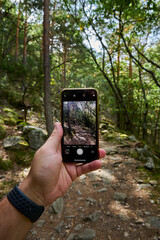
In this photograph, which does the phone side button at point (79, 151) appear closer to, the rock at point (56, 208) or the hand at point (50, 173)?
the hand at point (50, 173)

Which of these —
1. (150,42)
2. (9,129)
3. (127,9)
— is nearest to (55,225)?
(9,129)

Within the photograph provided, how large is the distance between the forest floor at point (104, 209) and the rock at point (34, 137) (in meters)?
1.45

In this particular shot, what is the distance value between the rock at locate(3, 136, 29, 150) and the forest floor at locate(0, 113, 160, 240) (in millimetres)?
1058

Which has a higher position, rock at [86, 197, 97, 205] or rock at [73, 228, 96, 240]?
rock at [86, 197, 97, 205]

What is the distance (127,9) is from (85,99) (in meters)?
7.49

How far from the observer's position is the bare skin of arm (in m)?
1.55

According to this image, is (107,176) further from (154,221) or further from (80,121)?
(80,121)

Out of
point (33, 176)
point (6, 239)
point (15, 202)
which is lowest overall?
point (6, 239)

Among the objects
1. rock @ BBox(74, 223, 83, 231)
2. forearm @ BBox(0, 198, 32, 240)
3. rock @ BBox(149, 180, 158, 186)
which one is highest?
forearm @ BBox(0, 198, 32, 240)

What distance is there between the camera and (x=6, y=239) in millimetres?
1497

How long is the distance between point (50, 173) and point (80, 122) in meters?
0.92

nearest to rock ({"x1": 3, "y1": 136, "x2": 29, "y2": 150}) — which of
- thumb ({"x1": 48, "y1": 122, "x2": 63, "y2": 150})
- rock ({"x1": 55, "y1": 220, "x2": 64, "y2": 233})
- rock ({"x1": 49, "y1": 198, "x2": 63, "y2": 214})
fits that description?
rock ({"x1": 49, "y1": 198, "x2": 63, "y2": 214})

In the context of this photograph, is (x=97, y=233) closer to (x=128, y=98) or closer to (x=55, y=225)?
(x=55, y=225)

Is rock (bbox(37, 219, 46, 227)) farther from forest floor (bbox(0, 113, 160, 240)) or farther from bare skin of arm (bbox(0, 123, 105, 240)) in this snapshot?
bare skin of arm (bbox(0, 123, 105, 240))
